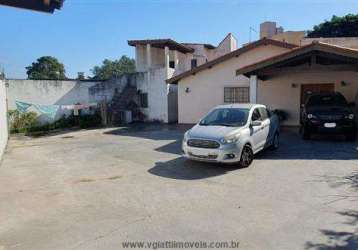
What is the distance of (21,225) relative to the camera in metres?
5.33

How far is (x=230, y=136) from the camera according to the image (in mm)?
8430

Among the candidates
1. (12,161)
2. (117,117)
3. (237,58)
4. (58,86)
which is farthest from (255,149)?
(58,86)

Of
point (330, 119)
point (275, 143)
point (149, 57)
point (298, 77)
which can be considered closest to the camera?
point (275, 143)

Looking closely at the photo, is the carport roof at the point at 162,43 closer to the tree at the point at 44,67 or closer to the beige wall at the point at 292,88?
the beige wall at the point at 292,88

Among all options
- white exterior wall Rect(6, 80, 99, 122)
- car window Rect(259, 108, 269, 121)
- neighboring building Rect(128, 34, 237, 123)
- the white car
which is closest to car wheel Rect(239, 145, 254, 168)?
the white car

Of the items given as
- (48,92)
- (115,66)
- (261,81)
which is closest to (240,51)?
(261,81)

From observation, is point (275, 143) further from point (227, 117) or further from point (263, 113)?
point (227, 117)

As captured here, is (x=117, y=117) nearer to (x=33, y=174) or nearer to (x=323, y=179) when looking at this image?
(x=33, y=174)

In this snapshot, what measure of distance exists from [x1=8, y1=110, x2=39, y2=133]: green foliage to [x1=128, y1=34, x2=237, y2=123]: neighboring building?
7.20 metres

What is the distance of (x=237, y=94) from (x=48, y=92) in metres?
12.3

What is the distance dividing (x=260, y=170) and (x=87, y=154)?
6.10 meters

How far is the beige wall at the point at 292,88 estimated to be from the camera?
16.3 m

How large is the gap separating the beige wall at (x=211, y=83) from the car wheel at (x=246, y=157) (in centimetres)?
979

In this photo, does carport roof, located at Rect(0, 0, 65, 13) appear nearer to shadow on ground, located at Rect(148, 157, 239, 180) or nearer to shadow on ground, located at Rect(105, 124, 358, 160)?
shadow on ground, located at Rect(148, 157, 239, 180)
